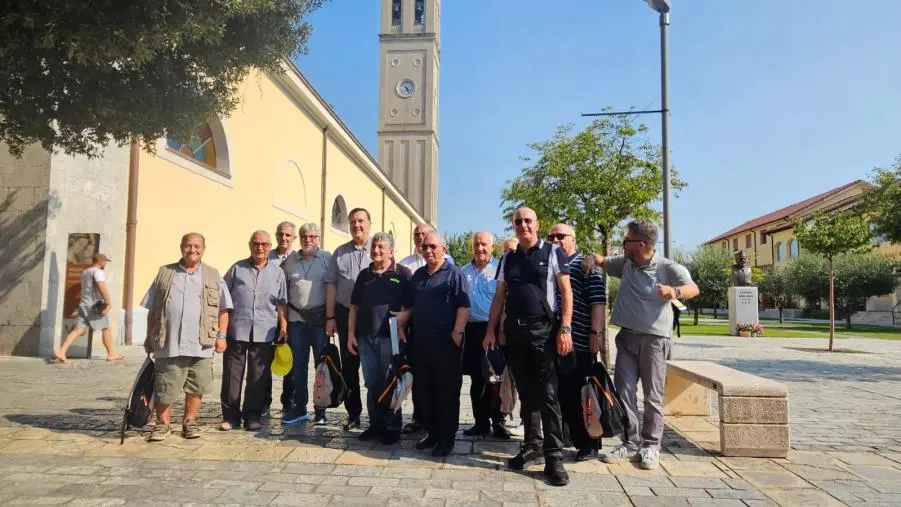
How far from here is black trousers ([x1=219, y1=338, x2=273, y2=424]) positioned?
5.32 metres

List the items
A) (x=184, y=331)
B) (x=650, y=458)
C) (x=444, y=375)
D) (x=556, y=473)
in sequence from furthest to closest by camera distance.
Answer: (x=184, y=331), (x=444, y=375), (x=650, y=458), (x=556, y=473)

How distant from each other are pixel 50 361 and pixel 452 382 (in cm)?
789

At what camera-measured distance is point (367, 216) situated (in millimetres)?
5504

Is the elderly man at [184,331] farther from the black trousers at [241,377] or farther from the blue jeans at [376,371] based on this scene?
the blue jeans at [376,371]

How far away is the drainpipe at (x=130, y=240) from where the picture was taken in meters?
11.0

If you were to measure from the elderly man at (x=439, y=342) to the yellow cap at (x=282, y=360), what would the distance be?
1482mm

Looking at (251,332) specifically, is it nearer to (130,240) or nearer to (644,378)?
(644,378)

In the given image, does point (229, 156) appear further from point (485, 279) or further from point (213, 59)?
point (485, 279)

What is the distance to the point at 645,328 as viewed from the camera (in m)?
4.44

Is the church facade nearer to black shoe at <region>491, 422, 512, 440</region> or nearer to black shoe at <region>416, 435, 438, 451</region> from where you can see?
black shoe at <region>416, 435, 438, 451</region>

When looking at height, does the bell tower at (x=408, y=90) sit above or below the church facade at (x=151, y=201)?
above

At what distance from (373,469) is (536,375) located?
1350 millimetres

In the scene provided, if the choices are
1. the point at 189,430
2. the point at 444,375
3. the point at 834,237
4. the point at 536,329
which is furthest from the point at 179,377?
the point at 834,237

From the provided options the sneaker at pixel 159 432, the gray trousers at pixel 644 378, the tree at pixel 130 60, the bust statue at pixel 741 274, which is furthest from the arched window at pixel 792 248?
the sneaker at pixel 159 432
